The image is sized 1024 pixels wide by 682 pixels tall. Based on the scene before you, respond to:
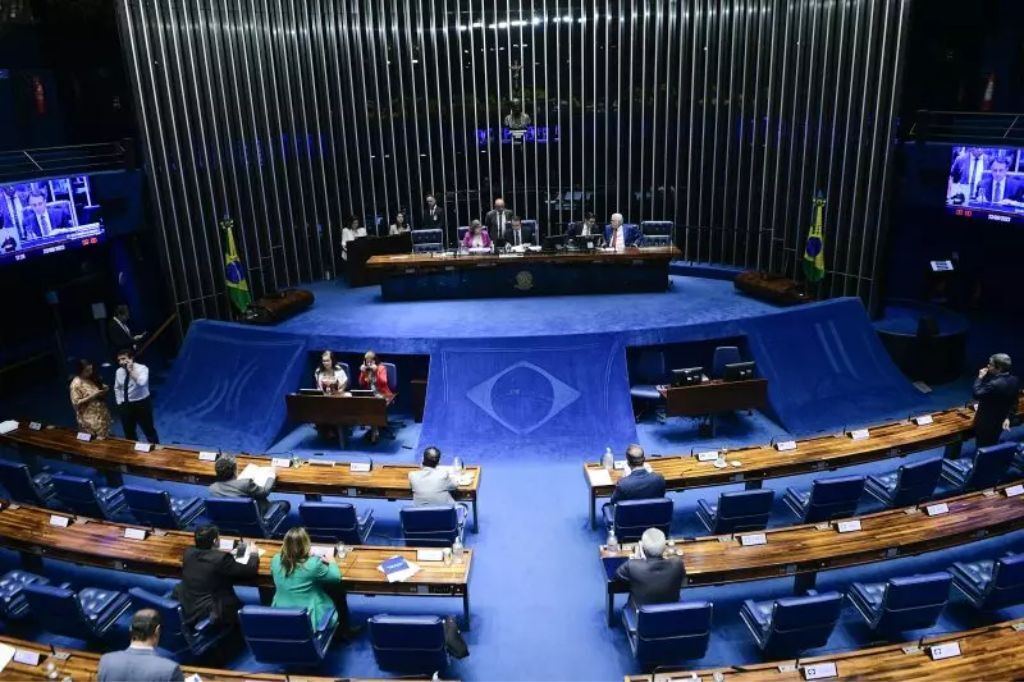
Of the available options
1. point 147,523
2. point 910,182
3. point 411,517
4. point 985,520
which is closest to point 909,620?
point 985,520

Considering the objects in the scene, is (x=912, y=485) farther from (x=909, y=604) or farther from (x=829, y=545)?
(x=909, y=604)

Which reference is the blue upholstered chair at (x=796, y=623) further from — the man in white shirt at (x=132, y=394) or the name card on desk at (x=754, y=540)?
the man in white shirt at (x=132, y=394)

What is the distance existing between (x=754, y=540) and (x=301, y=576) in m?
3.89

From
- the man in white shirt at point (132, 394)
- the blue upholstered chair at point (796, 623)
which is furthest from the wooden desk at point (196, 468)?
the blue upholstered chair at point (796, 623)

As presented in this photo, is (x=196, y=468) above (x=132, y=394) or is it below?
below

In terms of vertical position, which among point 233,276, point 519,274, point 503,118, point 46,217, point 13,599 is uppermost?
point 503,118

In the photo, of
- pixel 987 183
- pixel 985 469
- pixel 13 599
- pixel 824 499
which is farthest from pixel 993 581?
pixel 13 599

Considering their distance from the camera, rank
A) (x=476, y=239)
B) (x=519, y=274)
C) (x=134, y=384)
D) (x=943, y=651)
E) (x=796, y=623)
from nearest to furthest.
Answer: (x=943, y=651) < (x=796, y=623) < (x=134, y=384) < (x=519, y=274) < (x=476, y=239)

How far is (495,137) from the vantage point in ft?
56.3

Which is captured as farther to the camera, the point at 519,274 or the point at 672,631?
the point at 519,274

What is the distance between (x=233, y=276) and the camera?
13562 mm

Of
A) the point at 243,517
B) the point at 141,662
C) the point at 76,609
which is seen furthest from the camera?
the point at 243,517

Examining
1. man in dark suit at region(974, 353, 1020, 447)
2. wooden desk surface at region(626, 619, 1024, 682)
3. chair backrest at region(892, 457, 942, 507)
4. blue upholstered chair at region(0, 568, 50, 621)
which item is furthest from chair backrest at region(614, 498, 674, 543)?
blue upholstered chair at region(0, 568, 50, 621)

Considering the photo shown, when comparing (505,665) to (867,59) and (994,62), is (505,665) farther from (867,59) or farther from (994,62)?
(994,62)
